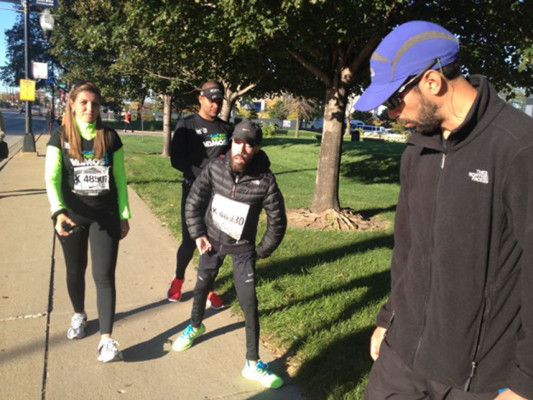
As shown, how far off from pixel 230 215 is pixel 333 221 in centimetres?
471

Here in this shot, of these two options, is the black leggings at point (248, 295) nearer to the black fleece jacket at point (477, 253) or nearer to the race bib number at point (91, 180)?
the race bib number at point (91, 180)

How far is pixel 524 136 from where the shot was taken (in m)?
1.36

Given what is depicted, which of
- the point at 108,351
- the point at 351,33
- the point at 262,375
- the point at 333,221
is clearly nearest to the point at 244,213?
the point at 262,375

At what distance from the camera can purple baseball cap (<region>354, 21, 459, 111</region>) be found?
5.08 feet

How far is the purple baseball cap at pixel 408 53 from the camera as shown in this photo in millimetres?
1550

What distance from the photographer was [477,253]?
1.48m

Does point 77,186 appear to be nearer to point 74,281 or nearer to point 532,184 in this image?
point 74,281

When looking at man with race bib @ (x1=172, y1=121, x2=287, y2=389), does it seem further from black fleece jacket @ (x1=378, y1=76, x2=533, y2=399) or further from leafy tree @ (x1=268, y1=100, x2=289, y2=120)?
leafy tree @ (x1=268, y1=100, x2=289, y2=120)

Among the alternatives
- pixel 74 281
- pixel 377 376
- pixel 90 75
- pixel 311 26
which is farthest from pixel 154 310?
pixel 90 75

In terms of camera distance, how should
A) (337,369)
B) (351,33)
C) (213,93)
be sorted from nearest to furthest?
(337,369) < (213,93) < (351,33)

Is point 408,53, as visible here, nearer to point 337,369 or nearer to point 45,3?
point 337,369

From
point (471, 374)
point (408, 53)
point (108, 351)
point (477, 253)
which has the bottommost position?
point (108, 351)

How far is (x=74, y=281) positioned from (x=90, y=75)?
19.1 metres

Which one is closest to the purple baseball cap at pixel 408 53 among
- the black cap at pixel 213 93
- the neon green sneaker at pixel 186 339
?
the neon green sneaker at pixel 186 339
